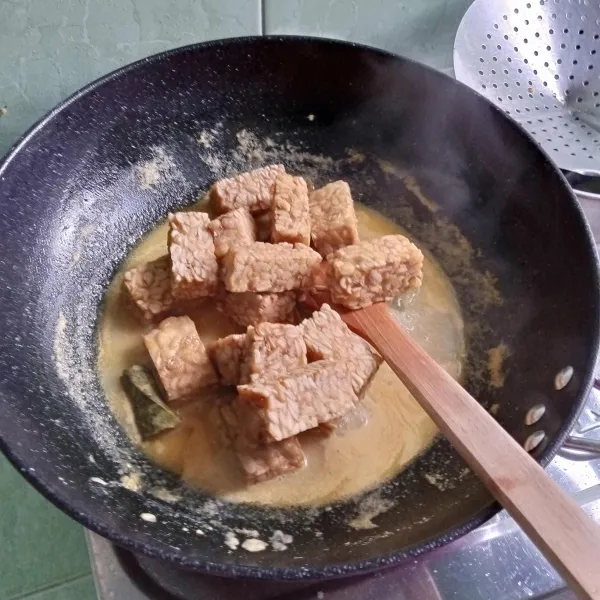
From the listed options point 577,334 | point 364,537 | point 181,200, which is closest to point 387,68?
point 181,200

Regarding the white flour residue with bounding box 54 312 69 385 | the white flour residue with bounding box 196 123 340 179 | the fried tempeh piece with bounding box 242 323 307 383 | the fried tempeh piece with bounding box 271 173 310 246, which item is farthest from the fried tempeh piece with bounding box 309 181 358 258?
the white flour residue with bounding box 54 312 69 385

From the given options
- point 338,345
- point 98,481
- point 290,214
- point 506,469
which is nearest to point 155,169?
point 290,214

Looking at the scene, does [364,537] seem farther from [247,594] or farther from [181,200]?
[181,200]

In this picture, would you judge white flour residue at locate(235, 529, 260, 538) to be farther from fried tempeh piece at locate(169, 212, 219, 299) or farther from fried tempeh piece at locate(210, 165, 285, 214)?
fried tempeh piece at locate(210, 165, 285, 214)

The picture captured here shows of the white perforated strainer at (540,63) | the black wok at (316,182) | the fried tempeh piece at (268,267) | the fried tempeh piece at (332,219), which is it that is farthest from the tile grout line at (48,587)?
the white perforated strainer at (540,63)

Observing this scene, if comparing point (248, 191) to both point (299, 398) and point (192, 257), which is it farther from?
point (299, 398)

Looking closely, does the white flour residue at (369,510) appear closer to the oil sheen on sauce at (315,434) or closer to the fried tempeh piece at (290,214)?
the oil sheen on sauce at (315,434)
